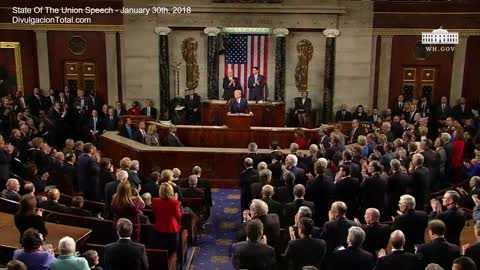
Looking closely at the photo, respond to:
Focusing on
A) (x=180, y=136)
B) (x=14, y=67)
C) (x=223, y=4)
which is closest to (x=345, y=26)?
(x=223, y=4)

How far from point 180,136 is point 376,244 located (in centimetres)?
832

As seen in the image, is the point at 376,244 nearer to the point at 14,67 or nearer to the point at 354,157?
the point at 354,157

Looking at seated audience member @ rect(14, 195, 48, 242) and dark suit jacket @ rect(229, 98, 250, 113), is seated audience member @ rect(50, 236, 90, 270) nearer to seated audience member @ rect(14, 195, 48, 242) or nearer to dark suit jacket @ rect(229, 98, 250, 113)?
seated audience member @ rect(14, 195, 48, 242)

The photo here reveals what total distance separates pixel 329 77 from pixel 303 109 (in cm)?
136

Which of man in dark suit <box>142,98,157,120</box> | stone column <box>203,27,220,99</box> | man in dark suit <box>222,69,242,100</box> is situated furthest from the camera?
stone column <box>203,27,220,99</box>

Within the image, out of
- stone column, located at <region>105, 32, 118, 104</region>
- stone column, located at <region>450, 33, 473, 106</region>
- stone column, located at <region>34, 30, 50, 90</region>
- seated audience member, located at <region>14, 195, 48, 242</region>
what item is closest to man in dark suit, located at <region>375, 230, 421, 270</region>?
seated audience member, located at <region>14, 195, 48, 242</region>

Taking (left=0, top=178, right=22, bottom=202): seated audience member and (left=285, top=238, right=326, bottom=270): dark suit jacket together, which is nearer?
(left=285, top=238, right=326, bottom=270): dark suit jacket

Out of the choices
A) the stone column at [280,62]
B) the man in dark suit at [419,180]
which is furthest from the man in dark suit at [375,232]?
the stone column at [280,62]

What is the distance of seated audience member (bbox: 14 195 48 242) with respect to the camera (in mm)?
6281

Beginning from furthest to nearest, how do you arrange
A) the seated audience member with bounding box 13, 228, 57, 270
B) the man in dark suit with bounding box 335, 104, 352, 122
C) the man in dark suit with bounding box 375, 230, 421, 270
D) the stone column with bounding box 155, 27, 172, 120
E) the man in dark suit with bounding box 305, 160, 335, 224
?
the stone column with bounding box 155, 27, 172, 120, the man in dark suit with bounding box 335, 104, 352, 122, the man in dark suit with bounding box 305, 160, 335, 224, the man in dark suit with bounding box 375, 230, 421, 270, the seated audience member with bounding box 13, 228, 57, 270

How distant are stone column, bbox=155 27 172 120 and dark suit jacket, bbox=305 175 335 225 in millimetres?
9442

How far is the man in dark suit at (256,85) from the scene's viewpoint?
1631cm

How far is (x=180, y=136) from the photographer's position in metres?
14.1

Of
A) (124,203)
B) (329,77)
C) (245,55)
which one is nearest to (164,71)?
(245,55)
